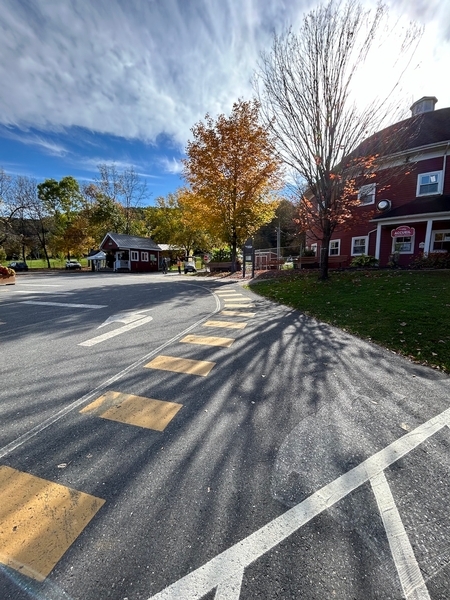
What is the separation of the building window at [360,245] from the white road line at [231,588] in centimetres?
1916

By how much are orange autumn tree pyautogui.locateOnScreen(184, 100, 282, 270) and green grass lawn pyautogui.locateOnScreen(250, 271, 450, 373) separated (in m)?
9.66

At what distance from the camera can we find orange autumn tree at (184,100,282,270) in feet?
58.1

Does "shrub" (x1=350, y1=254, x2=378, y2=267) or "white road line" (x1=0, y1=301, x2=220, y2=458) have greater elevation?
"shrub" (x1=350, y1=254, x2=378, y2=267)

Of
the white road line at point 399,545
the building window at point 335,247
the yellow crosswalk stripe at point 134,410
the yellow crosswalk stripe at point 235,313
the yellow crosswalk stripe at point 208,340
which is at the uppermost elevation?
the building window at point 335,247

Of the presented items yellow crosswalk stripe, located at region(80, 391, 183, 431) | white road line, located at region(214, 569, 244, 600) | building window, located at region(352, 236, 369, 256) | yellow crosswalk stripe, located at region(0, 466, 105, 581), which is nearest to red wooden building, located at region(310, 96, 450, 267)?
building window, located at region(352, 236, 369, 256)

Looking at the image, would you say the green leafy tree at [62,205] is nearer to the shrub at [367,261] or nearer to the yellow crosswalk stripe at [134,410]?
the shrub at [367,261]

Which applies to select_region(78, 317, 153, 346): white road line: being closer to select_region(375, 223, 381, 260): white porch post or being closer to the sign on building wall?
the sign on building wall

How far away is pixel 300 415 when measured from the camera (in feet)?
9.55

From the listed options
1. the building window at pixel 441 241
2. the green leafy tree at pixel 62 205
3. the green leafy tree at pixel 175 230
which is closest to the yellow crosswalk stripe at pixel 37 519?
the building window at pixel 441 241

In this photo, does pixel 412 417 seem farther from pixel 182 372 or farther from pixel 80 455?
pixel 80 455

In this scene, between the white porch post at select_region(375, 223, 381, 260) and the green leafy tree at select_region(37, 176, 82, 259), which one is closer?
the white porch post at select_region(375, 223, 381, 260)

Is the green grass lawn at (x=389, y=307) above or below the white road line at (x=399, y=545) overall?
above

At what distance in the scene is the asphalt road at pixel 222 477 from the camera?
4.71 ft

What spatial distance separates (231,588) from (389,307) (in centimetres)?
723
